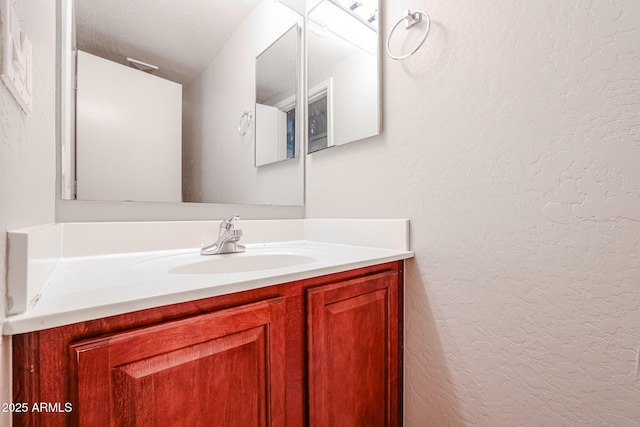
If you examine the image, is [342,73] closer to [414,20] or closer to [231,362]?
[414,20]

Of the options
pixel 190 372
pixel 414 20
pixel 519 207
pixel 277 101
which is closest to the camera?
pixel 190 372

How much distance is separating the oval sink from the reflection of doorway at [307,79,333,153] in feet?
1.73

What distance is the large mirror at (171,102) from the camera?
958 millimetres

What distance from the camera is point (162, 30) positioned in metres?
1.09

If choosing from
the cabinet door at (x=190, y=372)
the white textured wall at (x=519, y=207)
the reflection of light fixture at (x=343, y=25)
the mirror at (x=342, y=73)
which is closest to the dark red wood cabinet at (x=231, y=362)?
the cabinet door at (x=190, y=372)

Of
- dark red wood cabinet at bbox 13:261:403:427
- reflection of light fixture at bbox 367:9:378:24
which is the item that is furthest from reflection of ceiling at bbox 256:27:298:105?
dark red wood cabinet at bbox 13:261:403:427

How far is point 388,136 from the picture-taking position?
1074 millimetres

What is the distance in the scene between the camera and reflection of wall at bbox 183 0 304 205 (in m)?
1.14

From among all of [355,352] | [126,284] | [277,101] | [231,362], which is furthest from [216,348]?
[277,101]

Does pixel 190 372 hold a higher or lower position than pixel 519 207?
lower

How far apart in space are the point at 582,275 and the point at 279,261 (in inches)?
35.1

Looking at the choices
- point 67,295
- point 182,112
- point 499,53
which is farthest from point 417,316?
point 182,112

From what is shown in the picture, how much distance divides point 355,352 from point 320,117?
3.22ft

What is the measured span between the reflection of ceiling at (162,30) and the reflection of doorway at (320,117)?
0.45m
